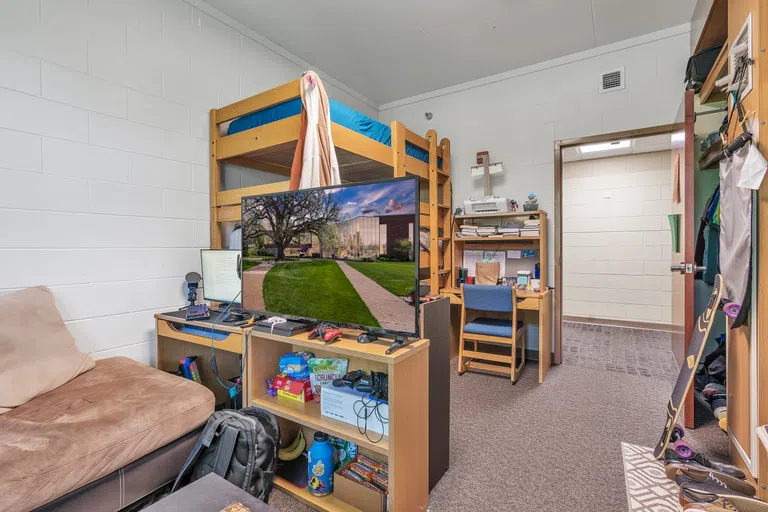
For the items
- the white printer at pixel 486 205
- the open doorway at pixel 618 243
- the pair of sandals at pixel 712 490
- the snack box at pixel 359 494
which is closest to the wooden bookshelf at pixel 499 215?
the white printer at pixel 486 205

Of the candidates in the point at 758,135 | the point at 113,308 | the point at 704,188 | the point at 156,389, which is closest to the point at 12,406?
the point at 156,389

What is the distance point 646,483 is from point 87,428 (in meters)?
2.36

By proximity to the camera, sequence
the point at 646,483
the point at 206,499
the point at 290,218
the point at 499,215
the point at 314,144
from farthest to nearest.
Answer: the point at 499,215 → the point at 314,144 → the point at 290,218 → the point at 646,483 → the point at 206,499

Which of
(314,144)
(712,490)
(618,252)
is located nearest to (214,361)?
(314,144)

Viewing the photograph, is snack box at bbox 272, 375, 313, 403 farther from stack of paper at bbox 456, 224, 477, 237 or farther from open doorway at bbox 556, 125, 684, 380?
open doorway at bbox 556, 125, 684, 380

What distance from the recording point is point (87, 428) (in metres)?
Result: 1.25

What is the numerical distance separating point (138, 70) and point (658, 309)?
616 cm

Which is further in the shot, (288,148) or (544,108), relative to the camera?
(544,108)

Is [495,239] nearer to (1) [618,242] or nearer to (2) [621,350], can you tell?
(2) [621,350]

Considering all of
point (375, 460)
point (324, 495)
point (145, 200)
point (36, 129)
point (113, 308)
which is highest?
point (36, 129)

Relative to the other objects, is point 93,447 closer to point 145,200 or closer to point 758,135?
point 145,200

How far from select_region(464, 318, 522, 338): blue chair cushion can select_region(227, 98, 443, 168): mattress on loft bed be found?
171 cm

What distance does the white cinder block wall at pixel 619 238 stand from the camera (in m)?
4.77

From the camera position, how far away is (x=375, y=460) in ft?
5.05
